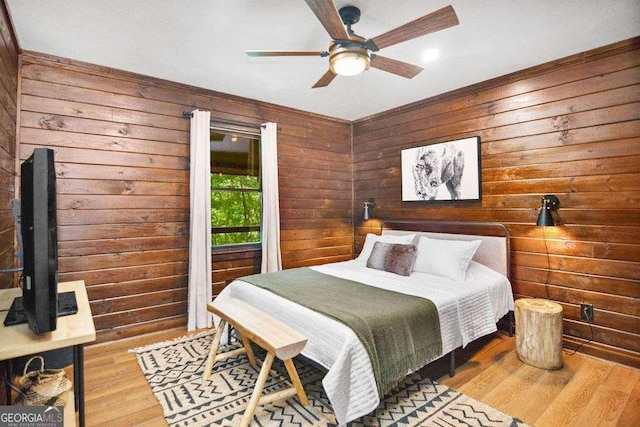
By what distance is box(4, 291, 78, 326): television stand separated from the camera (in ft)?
4.65

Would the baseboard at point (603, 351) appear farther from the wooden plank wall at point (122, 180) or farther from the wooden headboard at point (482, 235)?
the wooden plank wall at point (122, 180)

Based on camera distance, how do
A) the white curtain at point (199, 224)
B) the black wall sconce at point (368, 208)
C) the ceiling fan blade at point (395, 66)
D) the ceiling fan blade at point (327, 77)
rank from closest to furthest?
the ceiling fan blade at point (395, 66) → the ceiling fan blade at point (327, 77) → the white curtain at point (199, 224) → the black wall sconce at point (368, 208)

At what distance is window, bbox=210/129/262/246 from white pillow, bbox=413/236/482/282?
1.94 metres

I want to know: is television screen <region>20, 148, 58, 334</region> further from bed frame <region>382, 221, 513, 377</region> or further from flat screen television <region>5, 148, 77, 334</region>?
bed frame <region>382, 221, 513, 377</region>

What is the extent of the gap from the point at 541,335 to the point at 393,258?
128 cm

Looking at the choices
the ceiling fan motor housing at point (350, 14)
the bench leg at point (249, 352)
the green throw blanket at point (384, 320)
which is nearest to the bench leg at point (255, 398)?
the green throw blanket at point (384, 320)

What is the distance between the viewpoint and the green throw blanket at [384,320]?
6.20ft

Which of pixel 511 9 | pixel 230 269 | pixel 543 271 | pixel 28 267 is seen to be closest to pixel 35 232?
pixel 28 267

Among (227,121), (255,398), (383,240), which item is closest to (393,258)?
(383,240)

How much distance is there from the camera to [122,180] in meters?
3.09

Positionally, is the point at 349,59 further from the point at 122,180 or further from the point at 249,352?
the point at 122,180

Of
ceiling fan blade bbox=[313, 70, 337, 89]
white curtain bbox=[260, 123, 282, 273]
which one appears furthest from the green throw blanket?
ceiling fan blade bbox=[313, 70, 337, 89]

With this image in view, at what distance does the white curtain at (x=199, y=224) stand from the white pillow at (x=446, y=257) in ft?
6.87

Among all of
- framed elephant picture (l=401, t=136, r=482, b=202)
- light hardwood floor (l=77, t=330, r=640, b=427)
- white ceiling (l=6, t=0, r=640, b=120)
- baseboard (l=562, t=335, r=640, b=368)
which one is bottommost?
light hardwood floor (l=77, t=330, r=640, b=427)
